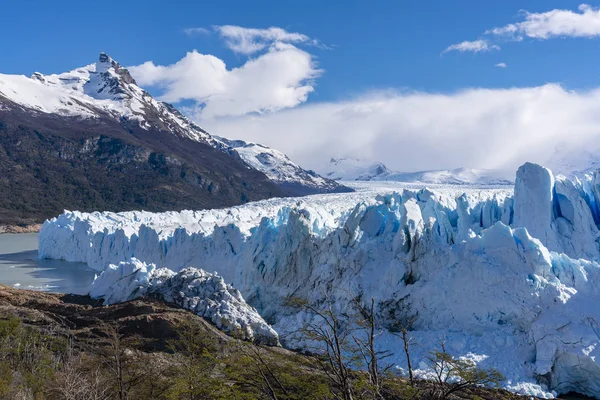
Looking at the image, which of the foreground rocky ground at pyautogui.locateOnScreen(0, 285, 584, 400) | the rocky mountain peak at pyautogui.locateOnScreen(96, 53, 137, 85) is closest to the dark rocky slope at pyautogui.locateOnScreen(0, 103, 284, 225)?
the rocky mountain peak at pyautogui.locateOnScreen(96, 53, 137, 85)

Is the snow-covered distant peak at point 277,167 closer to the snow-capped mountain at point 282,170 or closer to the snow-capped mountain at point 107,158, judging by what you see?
the snow-capped mountain at point 282,170

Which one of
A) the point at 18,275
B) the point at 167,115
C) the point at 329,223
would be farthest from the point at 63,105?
the point at 329,223

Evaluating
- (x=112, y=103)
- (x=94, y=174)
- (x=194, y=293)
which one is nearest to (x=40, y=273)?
(x=194, y=293)

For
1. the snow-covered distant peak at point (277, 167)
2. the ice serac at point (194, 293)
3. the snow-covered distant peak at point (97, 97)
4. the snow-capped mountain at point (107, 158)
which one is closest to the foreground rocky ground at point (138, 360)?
the ice serac at point (194, 293)

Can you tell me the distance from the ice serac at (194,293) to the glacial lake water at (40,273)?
504cm

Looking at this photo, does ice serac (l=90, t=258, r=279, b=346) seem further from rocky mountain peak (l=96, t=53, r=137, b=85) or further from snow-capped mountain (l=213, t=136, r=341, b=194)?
rocky mountain peak (l=96, t=53, r=137, b=85)

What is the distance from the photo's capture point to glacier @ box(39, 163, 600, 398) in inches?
453

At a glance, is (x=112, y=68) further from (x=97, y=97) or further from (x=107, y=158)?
(x=107, y=158)

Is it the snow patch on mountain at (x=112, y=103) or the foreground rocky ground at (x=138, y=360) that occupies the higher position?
the snow patch on mountain at (x=112, y=103)

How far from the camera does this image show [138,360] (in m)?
8.96

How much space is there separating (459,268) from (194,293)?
7.62 meters

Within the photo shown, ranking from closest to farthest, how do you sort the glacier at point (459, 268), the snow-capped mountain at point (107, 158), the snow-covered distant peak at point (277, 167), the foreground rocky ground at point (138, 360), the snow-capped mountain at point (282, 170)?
the foreground rocky ground at point (138, 360)
the glacier at point (459, 268)
the snow-capped mountain at point (107, 158)
the snow-capped mountain at point (282, 170)
the snow-covered distant peak at point (277, 167)

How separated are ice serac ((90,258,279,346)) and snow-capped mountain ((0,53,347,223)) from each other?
44.1m

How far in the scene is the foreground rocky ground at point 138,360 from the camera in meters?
4.89
